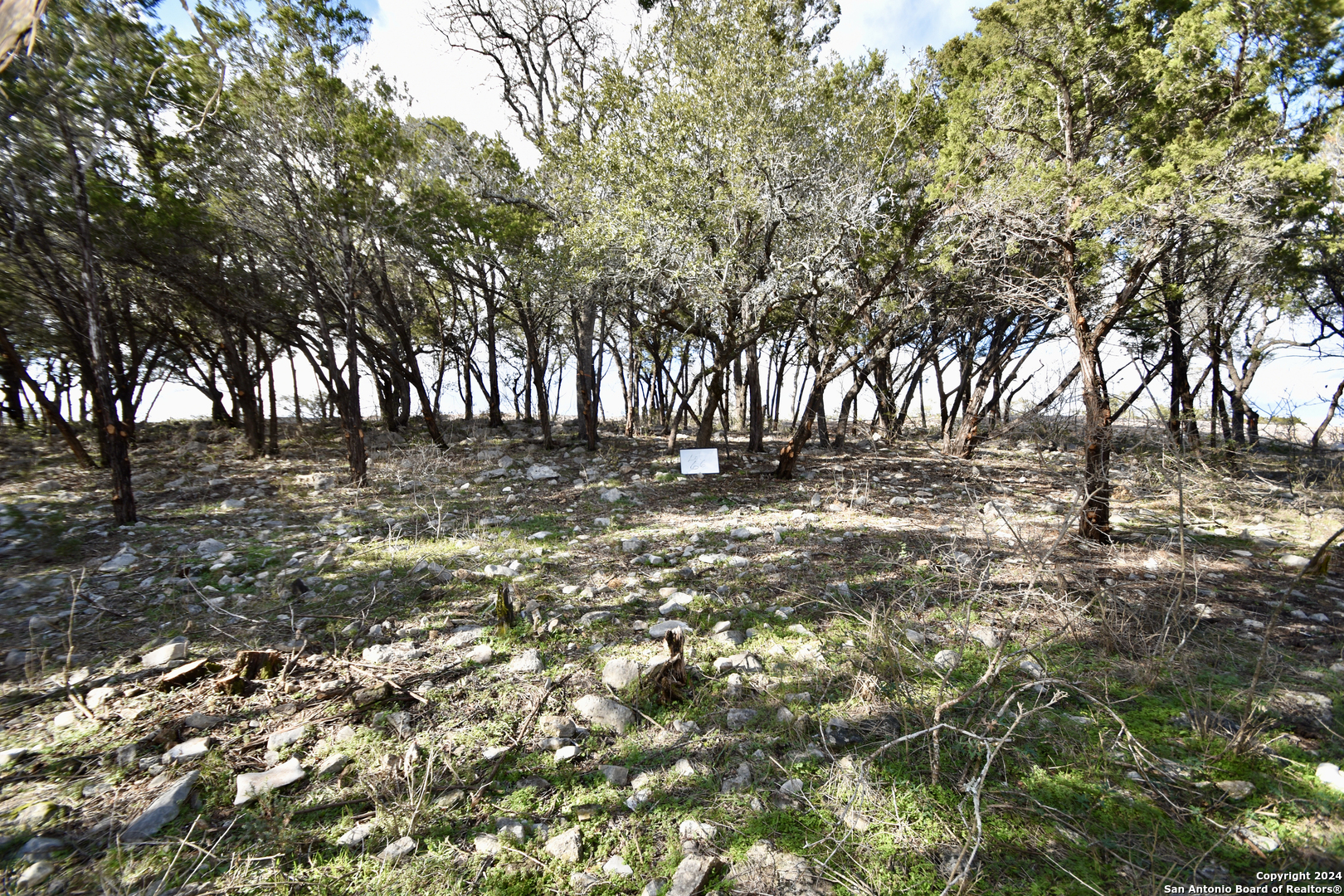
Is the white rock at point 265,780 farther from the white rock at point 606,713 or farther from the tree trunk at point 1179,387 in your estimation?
the tree trunk at point 1179,387

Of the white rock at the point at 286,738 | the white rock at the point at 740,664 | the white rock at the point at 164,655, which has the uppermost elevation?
the white rock at the point at 164,655

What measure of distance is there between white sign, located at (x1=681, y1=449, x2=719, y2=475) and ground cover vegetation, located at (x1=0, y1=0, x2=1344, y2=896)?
2.18 ft

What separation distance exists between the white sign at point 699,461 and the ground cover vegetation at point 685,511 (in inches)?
26.2

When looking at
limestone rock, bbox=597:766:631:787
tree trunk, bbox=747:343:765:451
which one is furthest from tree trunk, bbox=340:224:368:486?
limestone rock, bbox=597:766:631:787

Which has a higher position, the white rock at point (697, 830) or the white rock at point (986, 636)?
the white rock at point (986, 636)

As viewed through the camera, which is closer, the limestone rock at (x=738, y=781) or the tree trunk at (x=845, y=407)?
the limestone rock at (x=738, y=781)

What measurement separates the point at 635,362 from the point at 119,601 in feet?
54.9

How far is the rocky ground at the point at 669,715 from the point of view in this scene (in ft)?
7.87

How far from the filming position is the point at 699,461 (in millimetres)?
8703

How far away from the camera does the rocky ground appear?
94.4 inches

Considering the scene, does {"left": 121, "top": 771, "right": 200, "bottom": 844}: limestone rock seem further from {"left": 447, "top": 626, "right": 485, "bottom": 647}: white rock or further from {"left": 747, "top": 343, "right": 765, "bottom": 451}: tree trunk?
{"left": 747, "top": 343, "right": 765, "bottom": 451}: tree trunk

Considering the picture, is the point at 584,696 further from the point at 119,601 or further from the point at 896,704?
the point at 119,601

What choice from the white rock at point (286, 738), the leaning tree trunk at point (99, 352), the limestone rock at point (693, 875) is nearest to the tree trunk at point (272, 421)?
the leaning tree trunk at point (99, 352)

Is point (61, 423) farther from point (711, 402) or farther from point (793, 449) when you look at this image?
point (793, 449)
